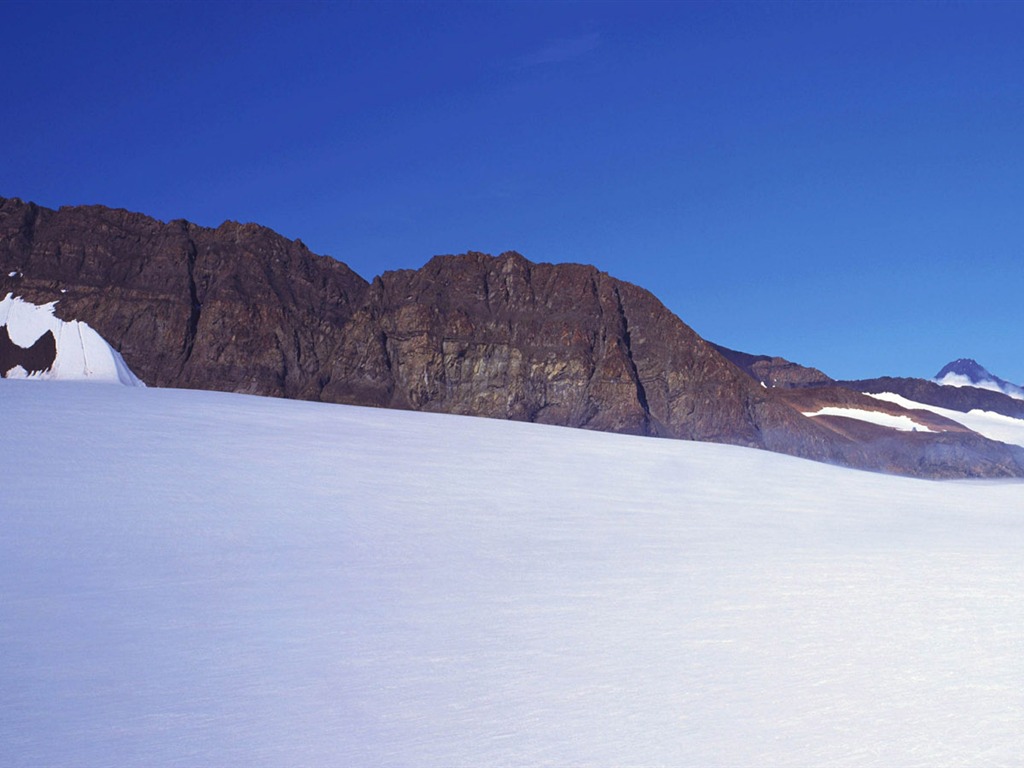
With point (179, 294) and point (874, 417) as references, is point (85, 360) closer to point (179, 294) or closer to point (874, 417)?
point (179, 294)

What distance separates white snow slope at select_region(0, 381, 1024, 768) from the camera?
4109mm

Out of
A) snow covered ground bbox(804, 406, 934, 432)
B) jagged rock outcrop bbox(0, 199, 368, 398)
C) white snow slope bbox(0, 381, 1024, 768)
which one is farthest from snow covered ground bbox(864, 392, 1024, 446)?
white snow slope bbox(0, 381, 1024, 768)

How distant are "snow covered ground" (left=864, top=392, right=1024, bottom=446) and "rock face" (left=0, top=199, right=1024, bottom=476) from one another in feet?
90.1

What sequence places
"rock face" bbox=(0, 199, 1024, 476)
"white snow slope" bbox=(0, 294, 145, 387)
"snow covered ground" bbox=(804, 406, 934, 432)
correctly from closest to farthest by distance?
"white snow slope" bbox=(0, 294, 145, 387) < "rock face" bbox=(0, 199, 1024, 476) < "snow covered ground" bbox=(804, 406, 934, 432)

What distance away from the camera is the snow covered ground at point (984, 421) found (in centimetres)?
15979

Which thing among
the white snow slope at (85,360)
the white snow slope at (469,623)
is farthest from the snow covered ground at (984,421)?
the white snow slope at (469,623)

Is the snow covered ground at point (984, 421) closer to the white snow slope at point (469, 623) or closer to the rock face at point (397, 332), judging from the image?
the rock face at point (397, 332)

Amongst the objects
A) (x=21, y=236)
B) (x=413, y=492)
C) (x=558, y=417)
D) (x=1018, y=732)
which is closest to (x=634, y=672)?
(x=1018, y=732)

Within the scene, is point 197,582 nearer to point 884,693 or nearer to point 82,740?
point 82,740

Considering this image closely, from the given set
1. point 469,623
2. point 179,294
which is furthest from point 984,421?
point 469,623

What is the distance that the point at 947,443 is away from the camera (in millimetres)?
137375

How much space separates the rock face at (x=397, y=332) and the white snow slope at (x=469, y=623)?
113835mm

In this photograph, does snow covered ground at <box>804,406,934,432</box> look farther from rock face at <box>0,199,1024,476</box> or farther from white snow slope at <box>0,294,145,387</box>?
white snow slope at <box>0,294,145,387</box>

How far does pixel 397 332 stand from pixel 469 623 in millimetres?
135188
